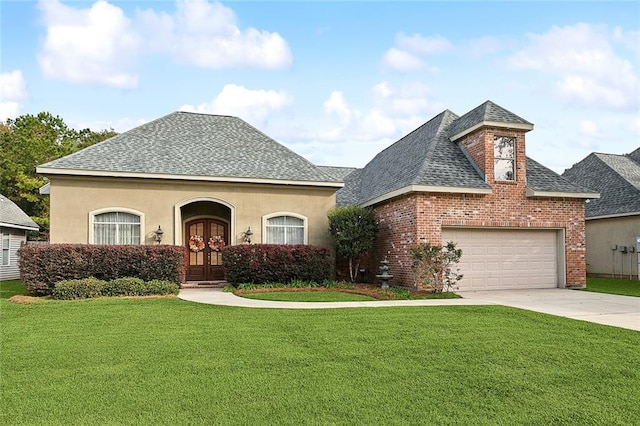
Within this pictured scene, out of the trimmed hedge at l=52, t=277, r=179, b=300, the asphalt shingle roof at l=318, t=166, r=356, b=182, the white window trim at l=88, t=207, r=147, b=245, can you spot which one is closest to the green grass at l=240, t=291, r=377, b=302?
the trimmed hedge at l=52, t=277, r=179, b=300

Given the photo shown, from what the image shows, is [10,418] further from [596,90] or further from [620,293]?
[596,90]

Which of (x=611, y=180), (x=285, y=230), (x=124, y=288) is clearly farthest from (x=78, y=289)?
(x=611, y=180)

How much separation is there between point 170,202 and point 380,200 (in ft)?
23.1

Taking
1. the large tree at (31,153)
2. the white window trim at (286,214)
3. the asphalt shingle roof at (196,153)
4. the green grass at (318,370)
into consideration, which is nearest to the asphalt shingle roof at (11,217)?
the large tree at (31,153)

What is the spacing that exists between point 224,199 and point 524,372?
12036 mm

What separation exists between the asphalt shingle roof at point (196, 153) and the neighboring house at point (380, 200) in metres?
0.06

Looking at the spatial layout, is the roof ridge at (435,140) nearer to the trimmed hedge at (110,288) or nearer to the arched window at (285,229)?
the arched window at (285,229)

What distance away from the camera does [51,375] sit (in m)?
4.95

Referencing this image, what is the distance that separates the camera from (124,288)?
12.3 m

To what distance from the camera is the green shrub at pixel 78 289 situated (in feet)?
38.3

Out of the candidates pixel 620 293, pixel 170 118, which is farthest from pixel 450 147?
pixel 170 118

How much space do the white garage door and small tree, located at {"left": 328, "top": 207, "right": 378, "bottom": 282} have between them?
2.48 meters

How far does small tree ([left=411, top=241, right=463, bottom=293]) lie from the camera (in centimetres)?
1315

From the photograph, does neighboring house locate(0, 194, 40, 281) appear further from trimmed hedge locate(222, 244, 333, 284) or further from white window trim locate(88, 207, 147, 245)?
trimmed hedge locate(222, 244, 333, 284)
